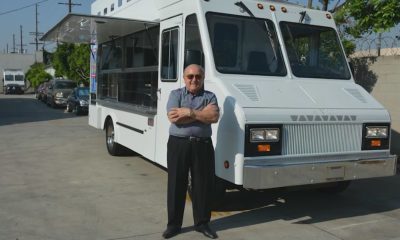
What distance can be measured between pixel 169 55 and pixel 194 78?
6.30 feet

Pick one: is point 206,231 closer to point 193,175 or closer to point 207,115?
point 193,175

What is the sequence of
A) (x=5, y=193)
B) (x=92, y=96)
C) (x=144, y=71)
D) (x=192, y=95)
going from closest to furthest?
(x=192, y=95) < (x=5, y=193) < (x=144, y=71) < (x=92, y=96)

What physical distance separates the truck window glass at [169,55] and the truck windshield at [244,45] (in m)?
0.75

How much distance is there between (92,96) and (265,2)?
589cm

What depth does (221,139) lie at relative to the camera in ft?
18.5

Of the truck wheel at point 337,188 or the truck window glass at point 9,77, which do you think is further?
the truck window glass at point 9,77

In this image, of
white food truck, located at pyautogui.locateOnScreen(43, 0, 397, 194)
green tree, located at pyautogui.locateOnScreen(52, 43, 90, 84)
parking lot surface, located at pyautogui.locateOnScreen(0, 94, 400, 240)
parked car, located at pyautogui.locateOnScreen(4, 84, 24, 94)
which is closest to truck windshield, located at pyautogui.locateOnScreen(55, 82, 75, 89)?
green tree, located at pyautogui.locateOnScreen(52, 43, 90, 84)

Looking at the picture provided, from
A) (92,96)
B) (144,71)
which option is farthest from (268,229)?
(92,96)

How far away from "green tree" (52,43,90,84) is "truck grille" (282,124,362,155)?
79.6 ft

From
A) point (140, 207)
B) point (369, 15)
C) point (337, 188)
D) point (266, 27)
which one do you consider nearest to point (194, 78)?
point (266, 27)

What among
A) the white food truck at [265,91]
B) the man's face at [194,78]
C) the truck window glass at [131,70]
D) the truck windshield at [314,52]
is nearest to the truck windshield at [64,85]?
the truck window glass at [131,70]

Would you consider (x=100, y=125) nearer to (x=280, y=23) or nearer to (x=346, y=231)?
(x=280, y=23)

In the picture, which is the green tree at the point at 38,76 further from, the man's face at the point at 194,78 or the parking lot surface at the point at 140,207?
the man's face at the point at 194,78

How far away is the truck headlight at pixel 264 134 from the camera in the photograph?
5.38m
